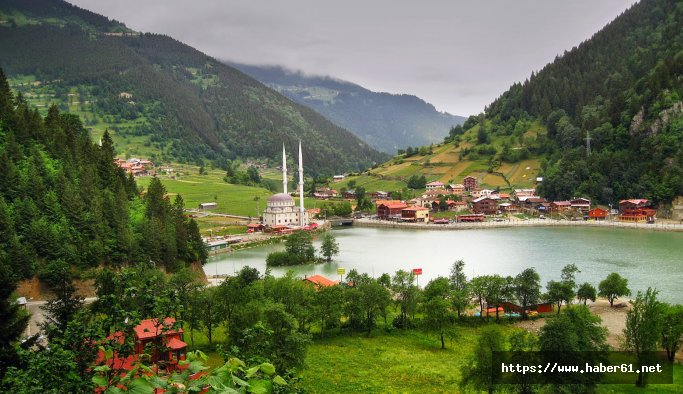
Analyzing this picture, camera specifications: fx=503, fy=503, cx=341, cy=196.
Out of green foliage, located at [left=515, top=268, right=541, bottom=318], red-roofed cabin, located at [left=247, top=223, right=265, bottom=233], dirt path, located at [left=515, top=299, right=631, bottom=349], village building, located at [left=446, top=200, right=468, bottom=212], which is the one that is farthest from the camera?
village building, located at [left=446, top=200, right=468, bottom=212]

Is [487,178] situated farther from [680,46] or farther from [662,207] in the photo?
[680,46]

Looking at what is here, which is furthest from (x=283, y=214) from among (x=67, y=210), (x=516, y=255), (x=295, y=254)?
(x=67, y=210)

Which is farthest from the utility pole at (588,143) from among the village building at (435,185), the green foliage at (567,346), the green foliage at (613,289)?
the green foliage at (567,346)

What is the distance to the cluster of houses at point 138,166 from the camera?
273 feet

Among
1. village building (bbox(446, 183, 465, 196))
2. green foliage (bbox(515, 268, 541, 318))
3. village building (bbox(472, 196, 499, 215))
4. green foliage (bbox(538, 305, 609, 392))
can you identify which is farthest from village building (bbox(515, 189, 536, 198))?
green foliage (bbox(538, 305, 609, 392))

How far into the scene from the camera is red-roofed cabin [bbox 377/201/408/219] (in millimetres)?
72375

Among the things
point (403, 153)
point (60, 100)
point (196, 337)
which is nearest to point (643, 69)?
point (403, 153)

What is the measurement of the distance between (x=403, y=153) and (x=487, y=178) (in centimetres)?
3318

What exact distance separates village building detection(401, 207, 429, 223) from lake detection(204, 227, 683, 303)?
948 centimetres

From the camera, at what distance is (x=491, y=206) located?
235ft

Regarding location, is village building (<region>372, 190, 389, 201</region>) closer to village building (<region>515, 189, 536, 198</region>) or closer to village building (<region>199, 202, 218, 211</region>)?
village building (<region>515, 189, 536, 198</region>)

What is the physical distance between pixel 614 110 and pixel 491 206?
25.6 m

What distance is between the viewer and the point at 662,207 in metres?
61.1

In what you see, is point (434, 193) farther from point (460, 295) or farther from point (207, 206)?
point (460, 295)
